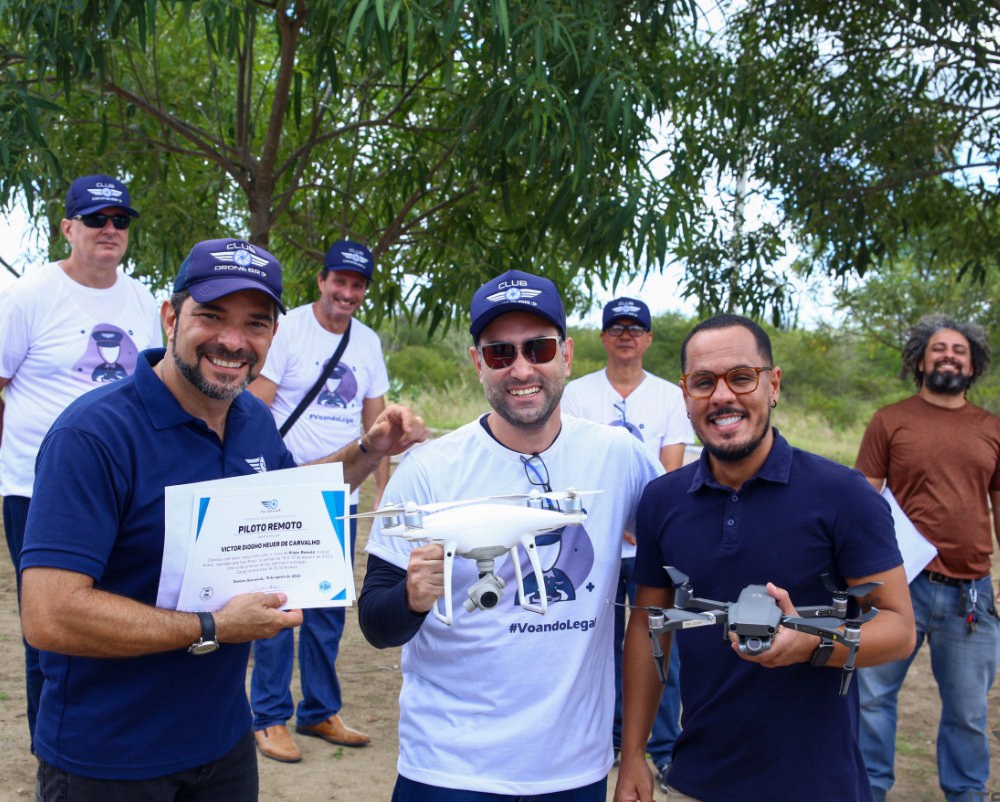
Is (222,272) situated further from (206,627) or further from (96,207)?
(96,207)

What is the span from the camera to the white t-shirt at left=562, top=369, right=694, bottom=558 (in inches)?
208

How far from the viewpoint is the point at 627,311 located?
541 centimetres

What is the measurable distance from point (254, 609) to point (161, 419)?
0.48 metres

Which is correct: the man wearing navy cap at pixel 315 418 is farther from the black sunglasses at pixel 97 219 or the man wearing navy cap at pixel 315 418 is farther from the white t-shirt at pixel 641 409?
the white t-shirt at pixel 641 409

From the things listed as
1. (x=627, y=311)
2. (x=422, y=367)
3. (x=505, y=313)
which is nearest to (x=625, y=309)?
(x=627, y=311)

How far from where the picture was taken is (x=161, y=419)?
2.40 metres

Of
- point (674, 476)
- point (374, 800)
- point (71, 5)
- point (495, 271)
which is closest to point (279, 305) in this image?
point (674, 476)

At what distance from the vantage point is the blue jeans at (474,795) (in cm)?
244

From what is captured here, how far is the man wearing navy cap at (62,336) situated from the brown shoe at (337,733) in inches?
56.9

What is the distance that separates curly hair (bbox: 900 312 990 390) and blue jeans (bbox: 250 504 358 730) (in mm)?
2628

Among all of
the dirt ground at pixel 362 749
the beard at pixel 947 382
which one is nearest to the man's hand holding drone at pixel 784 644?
the beard at pixel 947 382

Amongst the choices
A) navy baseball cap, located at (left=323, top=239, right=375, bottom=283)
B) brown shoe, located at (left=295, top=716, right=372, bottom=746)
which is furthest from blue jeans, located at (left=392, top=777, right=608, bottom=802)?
navy baseball cap, located at (left=323, top=239, right=375, bottom=283)

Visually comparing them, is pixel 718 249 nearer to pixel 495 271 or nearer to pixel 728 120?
pixel 728 120

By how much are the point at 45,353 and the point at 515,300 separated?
245 centimetres
